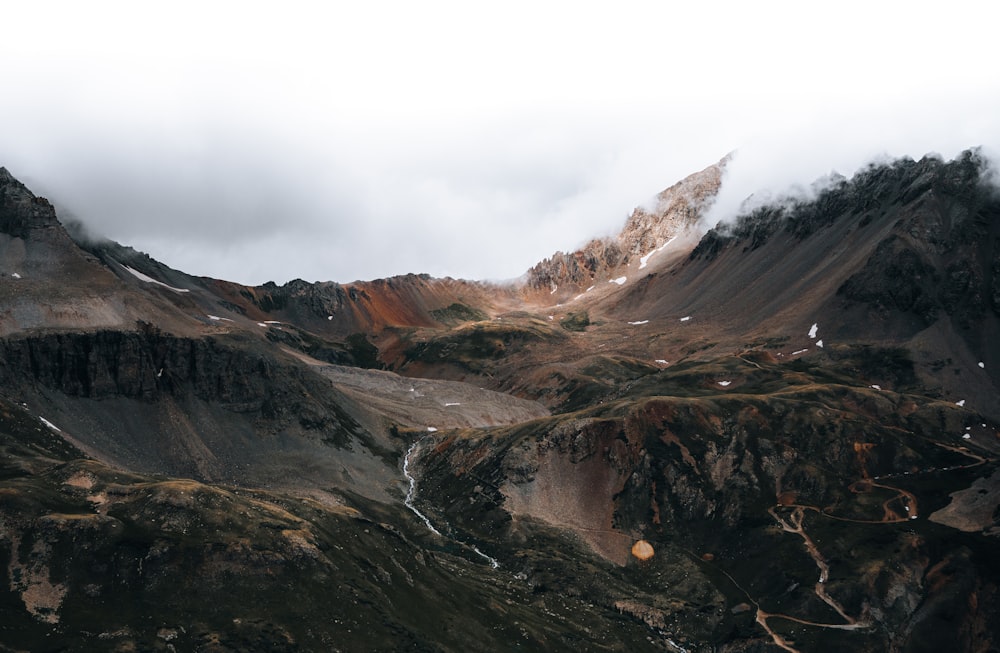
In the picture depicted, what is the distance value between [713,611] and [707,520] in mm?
38128

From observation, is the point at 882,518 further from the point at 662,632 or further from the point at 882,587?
the point at 662,632

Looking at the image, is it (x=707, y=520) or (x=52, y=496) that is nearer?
(x=52, y=496)

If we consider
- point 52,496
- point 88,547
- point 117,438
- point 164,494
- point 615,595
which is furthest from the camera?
point 117,438

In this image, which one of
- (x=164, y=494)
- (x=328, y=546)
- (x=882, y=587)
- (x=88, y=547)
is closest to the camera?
(x=88, y=547)

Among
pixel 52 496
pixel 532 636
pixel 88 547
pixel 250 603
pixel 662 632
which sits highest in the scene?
pixel 52 496

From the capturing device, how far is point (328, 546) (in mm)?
144250

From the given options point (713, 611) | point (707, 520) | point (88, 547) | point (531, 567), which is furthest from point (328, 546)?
point (707, 520)

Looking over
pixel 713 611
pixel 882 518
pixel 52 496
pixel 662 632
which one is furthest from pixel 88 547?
pixel 882 518

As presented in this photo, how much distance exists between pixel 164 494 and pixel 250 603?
29.9 m

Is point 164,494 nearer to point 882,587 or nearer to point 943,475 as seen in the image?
point 882,587

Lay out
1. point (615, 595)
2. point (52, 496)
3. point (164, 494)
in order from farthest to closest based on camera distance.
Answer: point (615, 595)
point (164, 494)
point (52, 496)

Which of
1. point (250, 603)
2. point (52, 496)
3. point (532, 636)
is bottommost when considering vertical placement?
point (532, 636)

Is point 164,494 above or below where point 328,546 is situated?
above

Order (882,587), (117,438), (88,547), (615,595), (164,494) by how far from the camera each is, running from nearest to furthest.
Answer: (88,547), (164,494), (882,587), (615,595), (117,438)
